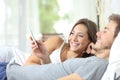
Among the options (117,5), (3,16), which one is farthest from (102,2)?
(3,16)

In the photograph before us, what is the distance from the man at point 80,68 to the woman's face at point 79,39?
29 cm

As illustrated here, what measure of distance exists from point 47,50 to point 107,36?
520mm

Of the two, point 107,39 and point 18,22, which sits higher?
point 107,39

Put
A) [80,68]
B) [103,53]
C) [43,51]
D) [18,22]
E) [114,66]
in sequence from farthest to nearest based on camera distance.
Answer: [18,22] < [43,51] < [103,53] < [80,68] < [114,66]

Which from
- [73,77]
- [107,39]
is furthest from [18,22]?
[73,77]

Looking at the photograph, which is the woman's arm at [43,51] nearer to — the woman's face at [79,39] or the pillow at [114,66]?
the woman's face at [79,39]

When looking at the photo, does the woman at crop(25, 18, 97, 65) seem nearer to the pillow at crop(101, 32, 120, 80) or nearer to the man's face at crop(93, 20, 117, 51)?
the man's face at crop(93, 20, 117, 51)

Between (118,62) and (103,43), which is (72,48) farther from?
(118,62)

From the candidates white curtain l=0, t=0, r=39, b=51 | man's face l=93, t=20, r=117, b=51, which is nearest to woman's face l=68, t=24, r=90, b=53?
man's face l=93, t=20, r=117, b=51

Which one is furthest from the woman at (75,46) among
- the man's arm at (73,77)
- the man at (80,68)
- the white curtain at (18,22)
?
the white curtain at (18,22)

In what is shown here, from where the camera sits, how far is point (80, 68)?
1521 millimetres

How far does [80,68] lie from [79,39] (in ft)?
1.66

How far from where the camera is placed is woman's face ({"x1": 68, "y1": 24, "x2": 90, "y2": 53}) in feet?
6.55

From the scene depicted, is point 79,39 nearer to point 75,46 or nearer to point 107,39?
point 75,46
